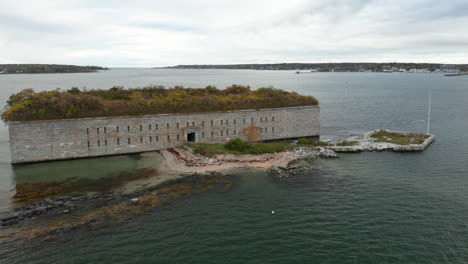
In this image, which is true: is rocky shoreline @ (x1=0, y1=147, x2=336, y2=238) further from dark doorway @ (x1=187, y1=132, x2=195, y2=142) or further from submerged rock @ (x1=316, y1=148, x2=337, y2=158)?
dark doorway @ (x1=187, y1=132, x2=195, y2=142)

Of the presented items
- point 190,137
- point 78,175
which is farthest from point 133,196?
point 190,137

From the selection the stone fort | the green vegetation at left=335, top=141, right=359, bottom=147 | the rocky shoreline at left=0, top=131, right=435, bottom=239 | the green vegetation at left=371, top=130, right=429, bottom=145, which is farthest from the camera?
the green vegetation at left=371, top=130, right=429, bottom=145

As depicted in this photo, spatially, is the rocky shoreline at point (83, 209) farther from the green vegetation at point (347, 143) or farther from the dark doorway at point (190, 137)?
the green vegetation at point (347, 143)

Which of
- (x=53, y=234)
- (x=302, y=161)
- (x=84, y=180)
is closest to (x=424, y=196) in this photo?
(x=302, y=161)

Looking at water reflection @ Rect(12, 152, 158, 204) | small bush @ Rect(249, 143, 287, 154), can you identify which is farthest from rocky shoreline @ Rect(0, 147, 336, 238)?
water reflection @ Rect(12, 152, 158, 204)

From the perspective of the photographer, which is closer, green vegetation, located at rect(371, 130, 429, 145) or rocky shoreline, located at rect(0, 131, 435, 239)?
rocky shoreline, located at rect(0, 131, 435, 239)

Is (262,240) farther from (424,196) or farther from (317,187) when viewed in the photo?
(424,196)

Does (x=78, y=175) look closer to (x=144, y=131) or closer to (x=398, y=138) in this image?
(x=144, y=131)
